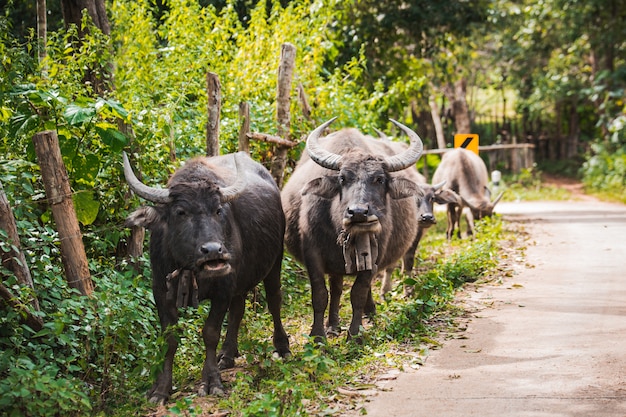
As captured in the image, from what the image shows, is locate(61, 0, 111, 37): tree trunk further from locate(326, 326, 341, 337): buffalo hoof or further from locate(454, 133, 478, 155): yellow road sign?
locate(454, 133, 478, 155): yellow road sign

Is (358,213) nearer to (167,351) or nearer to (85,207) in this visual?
(167,351)

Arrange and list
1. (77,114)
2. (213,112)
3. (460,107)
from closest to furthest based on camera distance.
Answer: (77,114)
(213,112)
(460,107)

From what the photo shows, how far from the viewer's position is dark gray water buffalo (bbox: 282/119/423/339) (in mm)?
6555

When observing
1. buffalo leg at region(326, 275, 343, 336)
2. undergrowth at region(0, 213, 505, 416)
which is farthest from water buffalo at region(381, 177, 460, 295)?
undergrowth at region(0, 213, 505, 416)

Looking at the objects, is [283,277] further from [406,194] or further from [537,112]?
[537,112]

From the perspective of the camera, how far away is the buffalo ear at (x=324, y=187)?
22.4 ft

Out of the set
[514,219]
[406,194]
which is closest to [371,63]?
[514,219]

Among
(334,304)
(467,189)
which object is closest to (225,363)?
(334,304)

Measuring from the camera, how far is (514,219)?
623 inches

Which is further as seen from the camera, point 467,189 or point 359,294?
point 467,189

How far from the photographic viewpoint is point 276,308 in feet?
21.8

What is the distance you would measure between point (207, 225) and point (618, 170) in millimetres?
18929

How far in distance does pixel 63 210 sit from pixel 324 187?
2.27 metres

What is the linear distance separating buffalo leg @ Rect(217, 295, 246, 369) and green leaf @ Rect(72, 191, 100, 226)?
1270 mm
